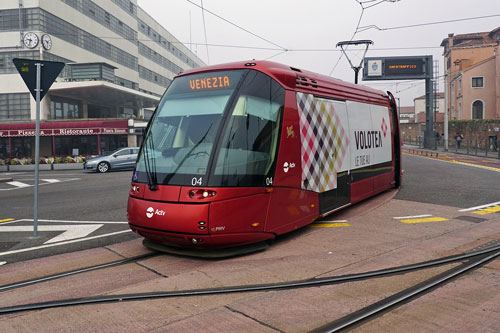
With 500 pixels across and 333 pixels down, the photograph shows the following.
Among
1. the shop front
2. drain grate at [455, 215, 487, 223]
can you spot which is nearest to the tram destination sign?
the shop front

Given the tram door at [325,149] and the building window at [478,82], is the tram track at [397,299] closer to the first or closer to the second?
the tram door at [325,149]

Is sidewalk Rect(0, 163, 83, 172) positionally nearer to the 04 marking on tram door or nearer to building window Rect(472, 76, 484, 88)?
the 04 marking on tram door

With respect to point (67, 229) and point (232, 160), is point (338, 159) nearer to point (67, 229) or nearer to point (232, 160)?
point (232, 160)

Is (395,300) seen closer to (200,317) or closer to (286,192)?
(200,317)

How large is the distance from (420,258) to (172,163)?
12.2ft

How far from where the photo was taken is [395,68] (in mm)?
43156

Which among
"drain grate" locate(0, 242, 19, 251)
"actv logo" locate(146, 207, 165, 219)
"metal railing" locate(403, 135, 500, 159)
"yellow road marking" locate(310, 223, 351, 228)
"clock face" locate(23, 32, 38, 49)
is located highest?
"clock face" locate(23, 32, 38, 49)

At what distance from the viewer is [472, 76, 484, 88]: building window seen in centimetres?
5503

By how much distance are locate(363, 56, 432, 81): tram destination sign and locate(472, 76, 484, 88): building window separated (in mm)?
17469

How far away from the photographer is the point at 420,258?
5594 mm

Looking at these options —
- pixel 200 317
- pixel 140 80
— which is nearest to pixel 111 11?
pixel 140 80

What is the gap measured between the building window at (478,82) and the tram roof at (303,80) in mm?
54113

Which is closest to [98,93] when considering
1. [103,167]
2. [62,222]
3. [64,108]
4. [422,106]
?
[64,108]

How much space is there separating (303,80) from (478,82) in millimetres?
57933
